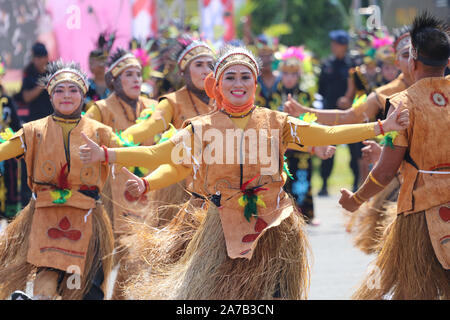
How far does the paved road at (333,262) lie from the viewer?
7.70 meters

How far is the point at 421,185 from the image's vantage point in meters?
5.33

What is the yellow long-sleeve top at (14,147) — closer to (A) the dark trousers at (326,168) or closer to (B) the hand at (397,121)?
(B) the hand at (397,121)

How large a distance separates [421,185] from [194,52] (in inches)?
125

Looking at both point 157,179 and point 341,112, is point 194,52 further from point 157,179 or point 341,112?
point 157,179

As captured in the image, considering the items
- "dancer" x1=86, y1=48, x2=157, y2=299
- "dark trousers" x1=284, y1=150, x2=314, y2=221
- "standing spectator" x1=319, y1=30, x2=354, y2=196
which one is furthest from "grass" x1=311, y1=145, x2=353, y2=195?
"dancer" x1=86, y1=48, x2=157, y2=299

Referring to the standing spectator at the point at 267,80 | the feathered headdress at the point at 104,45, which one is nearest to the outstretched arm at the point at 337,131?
the feathered headdress at the point at 104,45

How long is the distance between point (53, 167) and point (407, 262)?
265 centimetres

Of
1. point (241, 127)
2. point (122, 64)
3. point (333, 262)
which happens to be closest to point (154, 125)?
point (122, 64)

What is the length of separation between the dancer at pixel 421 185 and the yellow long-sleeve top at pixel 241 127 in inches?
9.5

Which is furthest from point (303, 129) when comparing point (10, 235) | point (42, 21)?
point (42, 21)

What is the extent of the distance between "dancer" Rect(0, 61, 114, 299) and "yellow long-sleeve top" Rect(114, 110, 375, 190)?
0.98 meters

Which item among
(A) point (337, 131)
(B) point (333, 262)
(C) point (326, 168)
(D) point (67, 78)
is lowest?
(C) point (326, 168)
